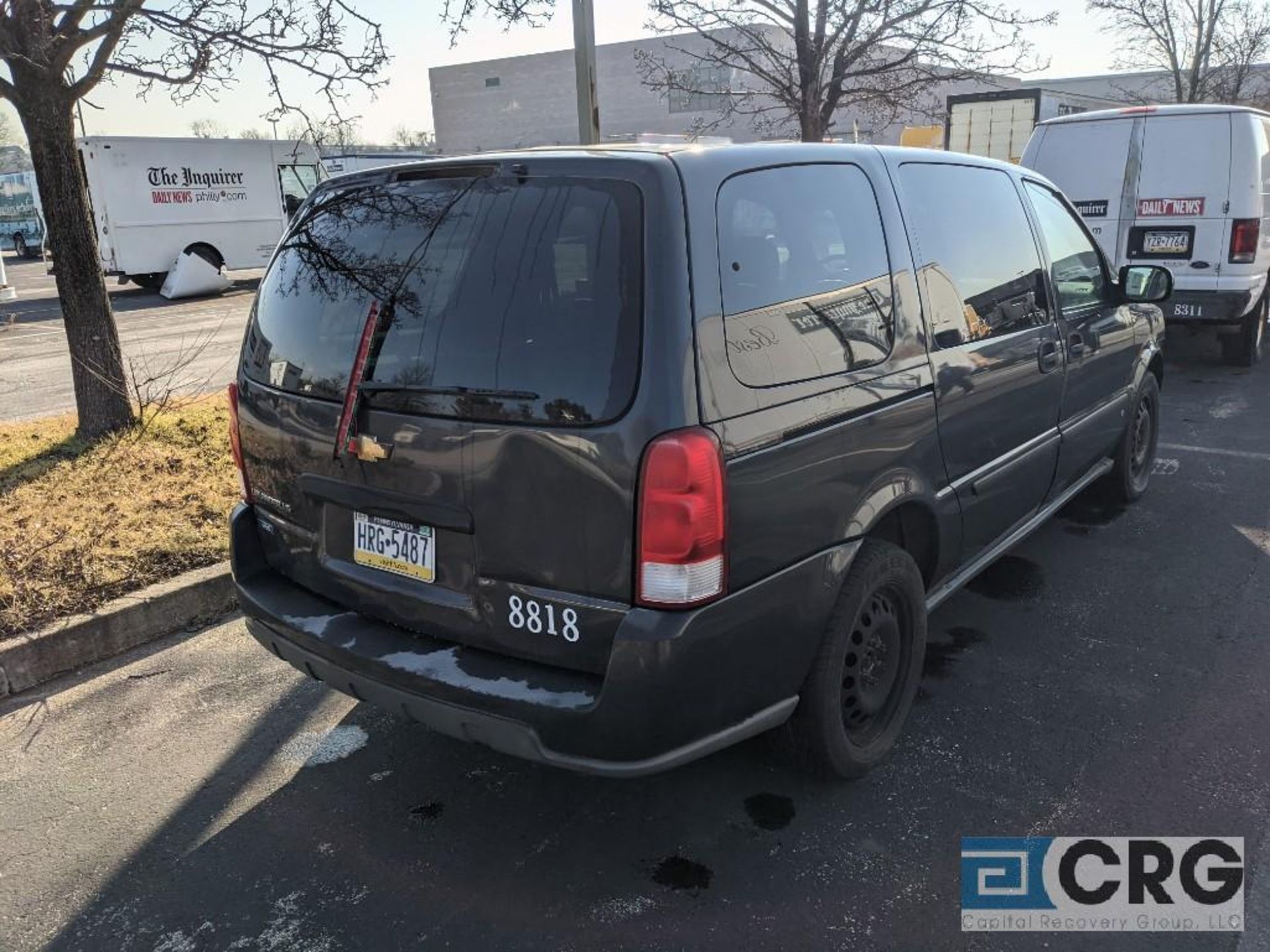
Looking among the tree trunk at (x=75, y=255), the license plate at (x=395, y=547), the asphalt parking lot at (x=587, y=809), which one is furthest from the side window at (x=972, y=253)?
the tree trunk at (x=75, y=255)

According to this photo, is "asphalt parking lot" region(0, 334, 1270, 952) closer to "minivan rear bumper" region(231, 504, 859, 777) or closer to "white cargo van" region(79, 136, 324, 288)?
"minivan rear bumper" region(231, 504, 859, 777)

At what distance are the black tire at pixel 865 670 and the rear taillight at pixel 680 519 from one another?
0.63 metres

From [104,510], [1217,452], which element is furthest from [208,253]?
[1217,452]

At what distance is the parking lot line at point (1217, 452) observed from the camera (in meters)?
6.37

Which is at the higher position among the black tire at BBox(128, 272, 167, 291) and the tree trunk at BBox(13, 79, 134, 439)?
the tree trunk at BBox(13, 79, 134, 439)

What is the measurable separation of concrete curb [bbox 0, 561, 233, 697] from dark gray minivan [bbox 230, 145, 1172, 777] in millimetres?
1235

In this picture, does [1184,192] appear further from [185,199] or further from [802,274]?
[185,199]

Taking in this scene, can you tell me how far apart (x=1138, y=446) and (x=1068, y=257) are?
5.48ft

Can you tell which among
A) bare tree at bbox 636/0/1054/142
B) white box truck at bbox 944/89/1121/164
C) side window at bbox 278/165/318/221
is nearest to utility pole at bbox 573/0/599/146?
bare tree at bbox 636/0/1054/142

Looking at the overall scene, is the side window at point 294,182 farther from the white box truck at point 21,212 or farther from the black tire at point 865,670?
the black tire at point 865,670

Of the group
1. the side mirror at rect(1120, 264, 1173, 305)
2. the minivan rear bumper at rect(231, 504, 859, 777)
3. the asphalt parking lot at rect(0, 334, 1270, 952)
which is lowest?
the asphalt parking lot at rect(0, 334, 1270, 952)

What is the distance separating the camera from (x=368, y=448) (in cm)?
265

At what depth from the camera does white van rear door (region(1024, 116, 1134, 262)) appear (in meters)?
8.55

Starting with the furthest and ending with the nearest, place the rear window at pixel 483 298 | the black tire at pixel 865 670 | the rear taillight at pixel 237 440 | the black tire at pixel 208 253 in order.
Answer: the black tire at pixel 208 253
the rear taillight at pixel 237 440
the black tire at pixel 865 670
the rear window at pixel 483 298
